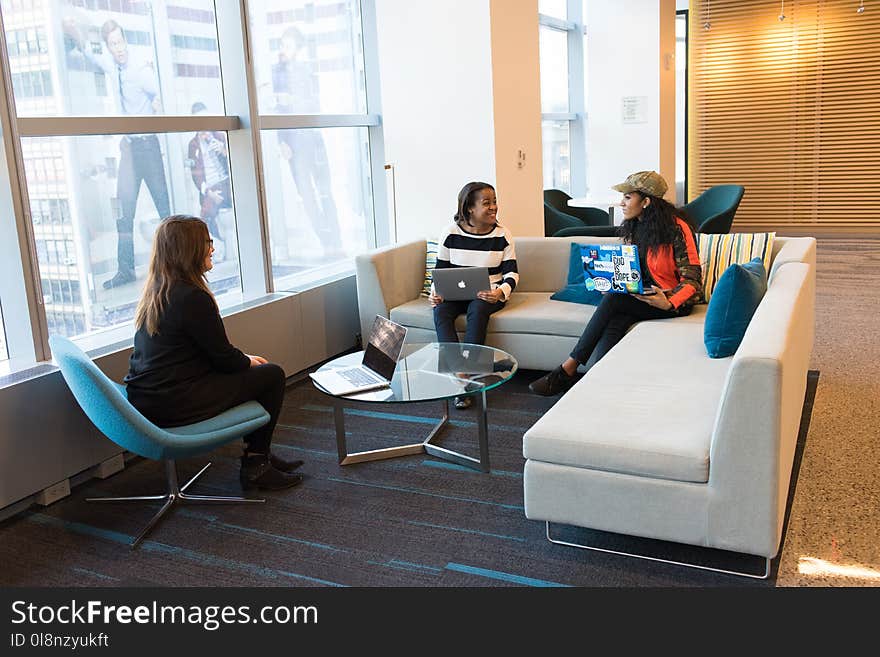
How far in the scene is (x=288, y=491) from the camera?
3.59 m

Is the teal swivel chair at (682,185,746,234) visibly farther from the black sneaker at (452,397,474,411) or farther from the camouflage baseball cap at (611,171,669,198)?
the black sneaker at (452,397,474,411)

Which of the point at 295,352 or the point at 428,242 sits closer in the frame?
the point at 295,352

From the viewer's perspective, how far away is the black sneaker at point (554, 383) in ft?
15.1

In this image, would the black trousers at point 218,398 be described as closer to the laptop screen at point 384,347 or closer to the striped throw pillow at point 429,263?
the laptop screen at point 384,347

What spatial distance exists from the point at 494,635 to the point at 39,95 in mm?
2962

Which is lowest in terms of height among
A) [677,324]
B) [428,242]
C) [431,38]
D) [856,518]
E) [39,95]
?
[856,518]

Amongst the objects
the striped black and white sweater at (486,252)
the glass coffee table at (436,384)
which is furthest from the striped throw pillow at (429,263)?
the glass coffee table at (436,384)

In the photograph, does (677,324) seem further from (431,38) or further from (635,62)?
(635,62)

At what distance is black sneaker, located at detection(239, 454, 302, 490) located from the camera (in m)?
3.60

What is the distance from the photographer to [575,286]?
5078 millimetres

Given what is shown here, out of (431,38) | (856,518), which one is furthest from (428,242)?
(856,518)

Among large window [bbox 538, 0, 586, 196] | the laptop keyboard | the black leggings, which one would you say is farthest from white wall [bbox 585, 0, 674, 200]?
the black leggings

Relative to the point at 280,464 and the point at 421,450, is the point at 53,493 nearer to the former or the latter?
the point at 280,464

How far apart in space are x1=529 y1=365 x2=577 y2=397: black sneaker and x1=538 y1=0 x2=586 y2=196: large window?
4707 mm
